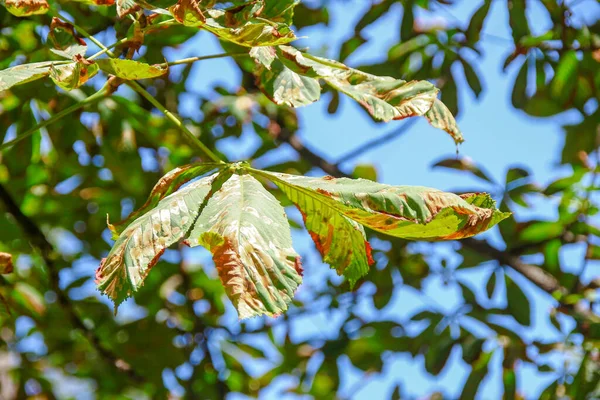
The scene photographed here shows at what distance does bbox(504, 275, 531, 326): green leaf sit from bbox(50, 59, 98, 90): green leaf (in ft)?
3.96

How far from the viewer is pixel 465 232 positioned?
30.4 inches

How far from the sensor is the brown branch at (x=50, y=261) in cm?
159

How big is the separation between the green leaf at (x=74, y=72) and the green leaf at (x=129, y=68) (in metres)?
0.02

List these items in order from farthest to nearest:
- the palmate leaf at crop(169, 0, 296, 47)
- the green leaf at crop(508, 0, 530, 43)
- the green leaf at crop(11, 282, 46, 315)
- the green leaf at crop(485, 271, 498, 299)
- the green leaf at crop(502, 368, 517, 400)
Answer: the green leaf at crop(11, 282, 46, 315), the green leaf at crop(485, 271, 498, 299), the green leaf at crop(502, 368, 517, 400), the green leaf at crop(508, 0, 530, 43), the palmate leaf at crop(169, 0, 296, 47)

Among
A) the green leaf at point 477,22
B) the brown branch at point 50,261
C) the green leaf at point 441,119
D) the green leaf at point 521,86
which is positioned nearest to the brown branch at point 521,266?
the green leaf at point 521,86

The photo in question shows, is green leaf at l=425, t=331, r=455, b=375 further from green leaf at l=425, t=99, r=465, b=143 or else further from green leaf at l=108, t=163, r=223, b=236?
green leaf at l=108, t=163, r=223, b=236

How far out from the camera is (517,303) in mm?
1711

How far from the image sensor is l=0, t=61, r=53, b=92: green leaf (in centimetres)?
76

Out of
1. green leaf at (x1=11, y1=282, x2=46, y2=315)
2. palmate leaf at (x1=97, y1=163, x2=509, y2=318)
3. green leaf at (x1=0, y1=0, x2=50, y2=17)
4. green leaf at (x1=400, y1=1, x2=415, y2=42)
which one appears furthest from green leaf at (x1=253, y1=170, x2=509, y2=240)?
green leaf at (x1=11, y1=282, x2=46, y2=315)

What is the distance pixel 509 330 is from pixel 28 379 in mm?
1377

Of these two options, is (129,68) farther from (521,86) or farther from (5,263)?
(521,86)

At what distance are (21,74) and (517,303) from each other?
1.27 m

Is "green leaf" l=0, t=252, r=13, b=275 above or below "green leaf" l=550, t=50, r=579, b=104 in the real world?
below

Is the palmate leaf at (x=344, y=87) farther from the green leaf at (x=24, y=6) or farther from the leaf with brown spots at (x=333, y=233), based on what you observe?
the green leaf at (x=24, y=6)
